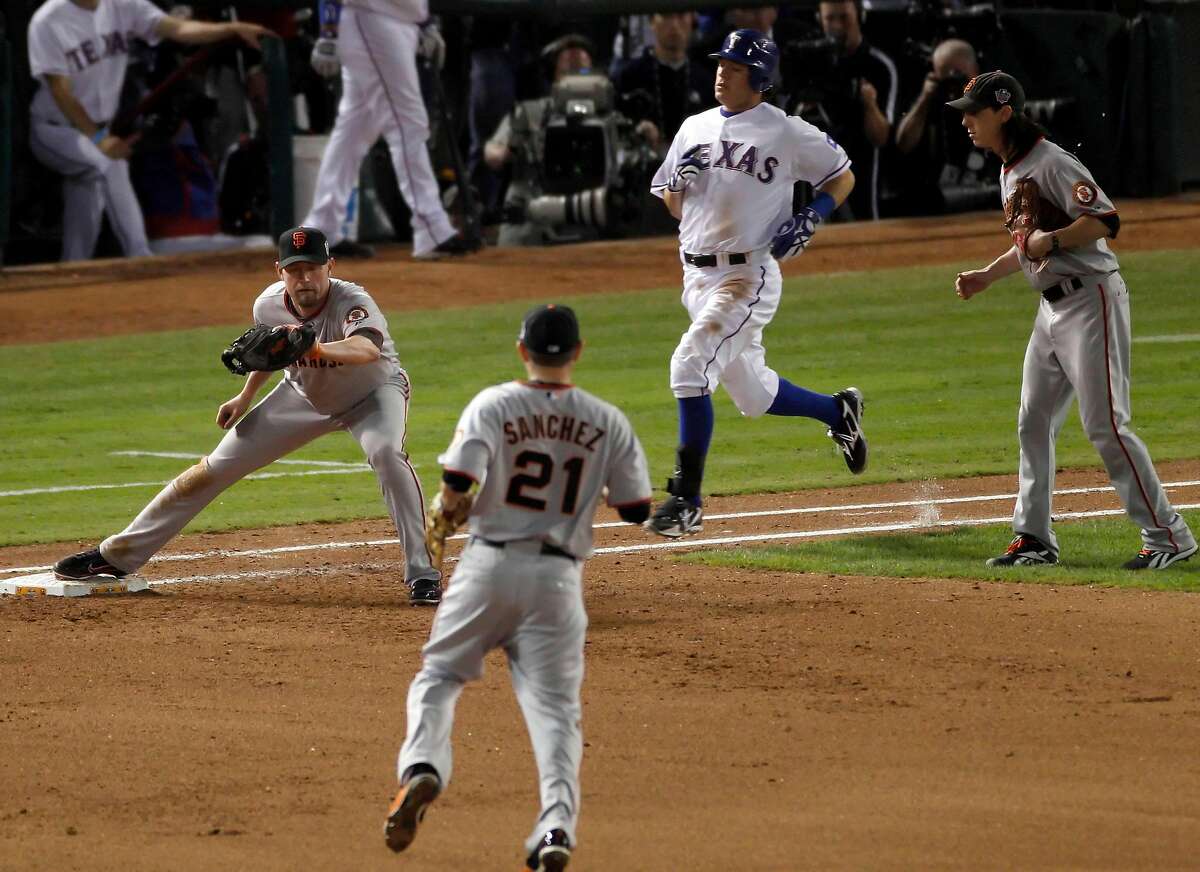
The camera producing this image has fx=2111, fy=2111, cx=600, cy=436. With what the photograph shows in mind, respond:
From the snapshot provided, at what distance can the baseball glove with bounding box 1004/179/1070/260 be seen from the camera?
7984 mm

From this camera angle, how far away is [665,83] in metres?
18.8

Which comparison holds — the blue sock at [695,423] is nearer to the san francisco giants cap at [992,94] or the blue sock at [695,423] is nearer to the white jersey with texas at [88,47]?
the san francisco giants cap at [992,94]

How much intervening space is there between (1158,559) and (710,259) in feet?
7.60

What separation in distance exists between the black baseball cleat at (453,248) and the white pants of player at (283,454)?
9544 mm

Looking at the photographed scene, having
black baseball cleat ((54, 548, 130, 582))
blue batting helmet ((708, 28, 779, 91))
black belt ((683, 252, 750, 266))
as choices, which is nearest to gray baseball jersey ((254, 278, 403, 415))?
black baseball cleat ((54, 548, 130, 582))

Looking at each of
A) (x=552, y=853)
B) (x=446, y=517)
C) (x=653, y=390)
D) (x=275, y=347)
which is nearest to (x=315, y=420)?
(x=275, y=347)

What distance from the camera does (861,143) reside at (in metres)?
18.8

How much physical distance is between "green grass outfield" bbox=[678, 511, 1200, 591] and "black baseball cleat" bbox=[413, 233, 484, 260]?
9.09m

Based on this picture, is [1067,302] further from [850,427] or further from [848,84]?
[848,84]

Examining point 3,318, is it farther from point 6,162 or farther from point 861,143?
point 861,143

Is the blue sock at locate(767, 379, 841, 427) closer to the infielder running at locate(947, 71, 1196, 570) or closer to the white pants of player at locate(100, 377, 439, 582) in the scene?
the infielder running at locate(947, 71, 1196, 570)

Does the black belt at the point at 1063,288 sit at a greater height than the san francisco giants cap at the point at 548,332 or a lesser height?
lesser

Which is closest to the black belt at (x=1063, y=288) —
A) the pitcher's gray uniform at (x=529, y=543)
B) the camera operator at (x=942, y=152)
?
the pitcher's gray uniform at (x=529, y=543)

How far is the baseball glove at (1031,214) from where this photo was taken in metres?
7.98
